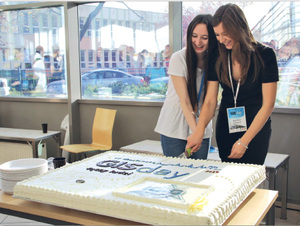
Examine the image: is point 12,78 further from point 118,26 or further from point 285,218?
point 285,218

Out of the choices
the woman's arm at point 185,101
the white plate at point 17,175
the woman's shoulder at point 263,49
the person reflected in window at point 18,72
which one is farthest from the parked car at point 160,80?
the white plate at point 17,175

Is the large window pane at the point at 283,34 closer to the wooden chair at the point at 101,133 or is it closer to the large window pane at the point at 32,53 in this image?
the wooden chair at the point at 101,133

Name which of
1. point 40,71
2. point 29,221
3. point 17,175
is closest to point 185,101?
point 17,175

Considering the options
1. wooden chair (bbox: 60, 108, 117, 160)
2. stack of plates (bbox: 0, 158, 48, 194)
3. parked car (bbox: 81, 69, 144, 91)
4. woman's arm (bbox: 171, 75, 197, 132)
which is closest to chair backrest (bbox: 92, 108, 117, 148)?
wooden chair (bbox: 60, 108, 117, 160)

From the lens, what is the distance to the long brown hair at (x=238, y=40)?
177 centimetres

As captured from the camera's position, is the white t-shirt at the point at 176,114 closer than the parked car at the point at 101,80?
Yes

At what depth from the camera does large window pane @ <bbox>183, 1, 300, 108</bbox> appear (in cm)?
364

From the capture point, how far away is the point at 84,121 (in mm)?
5012

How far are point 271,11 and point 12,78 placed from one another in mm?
3867

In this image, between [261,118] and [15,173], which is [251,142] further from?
[15,173]

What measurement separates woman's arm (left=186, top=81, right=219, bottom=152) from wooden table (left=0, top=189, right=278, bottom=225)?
1.79 feet

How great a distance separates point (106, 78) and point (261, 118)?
328 centimetres

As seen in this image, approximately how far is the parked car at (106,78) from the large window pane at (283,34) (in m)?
1.55

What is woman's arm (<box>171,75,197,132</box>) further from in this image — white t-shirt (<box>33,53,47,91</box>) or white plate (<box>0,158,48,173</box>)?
white t-shirt (<box>33,53,47,91</box>)
